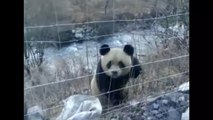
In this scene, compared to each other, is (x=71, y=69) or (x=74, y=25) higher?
(x=74, y=25)

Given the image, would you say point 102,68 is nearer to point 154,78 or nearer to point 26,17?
point 154,78

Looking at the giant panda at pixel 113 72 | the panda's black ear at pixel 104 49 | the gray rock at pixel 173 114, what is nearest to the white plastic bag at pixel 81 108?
the giant panda at pixel 113 72

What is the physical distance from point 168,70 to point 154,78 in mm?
65

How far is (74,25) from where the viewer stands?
116 cm

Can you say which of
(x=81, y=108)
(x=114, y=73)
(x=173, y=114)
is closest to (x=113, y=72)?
(x=114, y=73)

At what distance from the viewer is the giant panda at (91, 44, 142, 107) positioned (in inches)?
47.0

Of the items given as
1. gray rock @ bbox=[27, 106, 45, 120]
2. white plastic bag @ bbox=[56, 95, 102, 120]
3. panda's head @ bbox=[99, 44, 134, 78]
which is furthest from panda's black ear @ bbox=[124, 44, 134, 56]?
gray rock @ bbox=[27, 106, 45, 120]

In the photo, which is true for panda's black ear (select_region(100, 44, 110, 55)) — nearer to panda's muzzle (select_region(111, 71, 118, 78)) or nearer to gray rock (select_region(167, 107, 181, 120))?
panda's muzzle (select_region(111, 71, 118, 78))

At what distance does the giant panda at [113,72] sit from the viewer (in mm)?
1194

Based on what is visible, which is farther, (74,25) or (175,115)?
(175,115)

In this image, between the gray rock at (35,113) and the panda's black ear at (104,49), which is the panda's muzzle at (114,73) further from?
the gray rock at (35,113)
